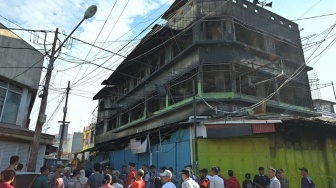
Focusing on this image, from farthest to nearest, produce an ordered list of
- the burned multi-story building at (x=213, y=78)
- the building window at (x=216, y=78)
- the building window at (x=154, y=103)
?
the building window at (x=154, y=103)
the building window at (x=216, y=78)
the burned multi-story building at (x=213, y=78)

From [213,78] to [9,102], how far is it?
442 inches

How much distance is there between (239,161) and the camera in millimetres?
11625

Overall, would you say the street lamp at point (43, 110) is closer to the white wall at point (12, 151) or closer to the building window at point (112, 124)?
the white wall at point (12, 151)

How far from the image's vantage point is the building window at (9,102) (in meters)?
11.6

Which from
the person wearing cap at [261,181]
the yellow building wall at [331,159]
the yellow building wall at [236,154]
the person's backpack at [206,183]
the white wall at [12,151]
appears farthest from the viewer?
the yellow building wall at [331,159]

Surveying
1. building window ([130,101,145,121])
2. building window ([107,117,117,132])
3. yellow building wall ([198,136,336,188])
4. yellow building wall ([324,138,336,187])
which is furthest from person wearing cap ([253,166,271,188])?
building window ([107,117,117,132])

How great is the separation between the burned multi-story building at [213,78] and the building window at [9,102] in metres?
6.65

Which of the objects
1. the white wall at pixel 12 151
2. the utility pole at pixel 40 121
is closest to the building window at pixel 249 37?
the utility pole at pixel 40 121

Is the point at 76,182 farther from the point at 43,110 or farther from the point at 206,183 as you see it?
the point at 206,183

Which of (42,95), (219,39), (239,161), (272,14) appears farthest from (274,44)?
(42,95)

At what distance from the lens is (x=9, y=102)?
12008 mm

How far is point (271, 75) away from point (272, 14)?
5500 millimetres

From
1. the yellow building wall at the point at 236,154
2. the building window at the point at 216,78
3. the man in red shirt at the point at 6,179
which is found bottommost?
the man in red shirt at the point at 6,179

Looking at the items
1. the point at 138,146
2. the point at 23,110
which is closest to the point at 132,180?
the point at 138,146
